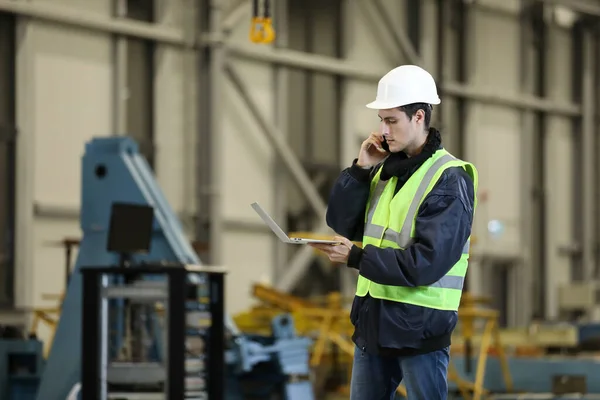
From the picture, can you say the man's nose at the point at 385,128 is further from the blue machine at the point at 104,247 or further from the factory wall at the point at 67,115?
the factory wall at the point at 67,115

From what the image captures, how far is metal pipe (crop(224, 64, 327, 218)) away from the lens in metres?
13.0

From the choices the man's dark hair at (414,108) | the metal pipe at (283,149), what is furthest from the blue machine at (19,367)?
the metal pipe at (283,149)

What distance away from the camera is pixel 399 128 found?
3619mm

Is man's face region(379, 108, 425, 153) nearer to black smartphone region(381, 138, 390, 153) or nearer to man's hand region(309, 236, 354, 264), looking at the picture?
black smartphone region(381, 138, 390, 153)

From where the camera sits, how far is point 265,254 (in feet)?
44.4

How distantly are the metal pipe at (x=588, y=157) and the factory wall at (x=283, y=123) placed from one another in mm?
224

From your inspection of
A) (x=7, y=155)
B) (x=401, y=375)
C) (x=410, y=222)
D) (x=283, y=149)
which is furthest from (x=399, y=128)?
(x=283, y=149)

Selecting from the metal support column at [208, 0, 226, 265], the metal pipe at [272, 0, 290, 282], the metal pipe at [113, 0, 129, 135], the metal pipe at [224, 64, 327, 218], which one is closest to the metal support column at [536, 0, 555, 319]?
the metal pipe at [224, 64, 327, 218]

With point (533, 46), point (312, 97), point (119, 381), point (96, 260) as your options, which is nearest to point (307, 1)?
point (312, 97)

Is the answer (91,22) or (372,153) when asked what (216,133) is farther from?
(372,153)

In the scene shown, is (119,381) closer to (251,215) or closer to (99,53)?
(99,53)

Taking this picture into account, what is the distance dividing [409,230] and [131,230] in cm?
346

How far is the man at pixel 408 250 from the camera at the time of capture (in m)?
3.51

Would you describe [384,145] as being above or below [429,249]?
above
